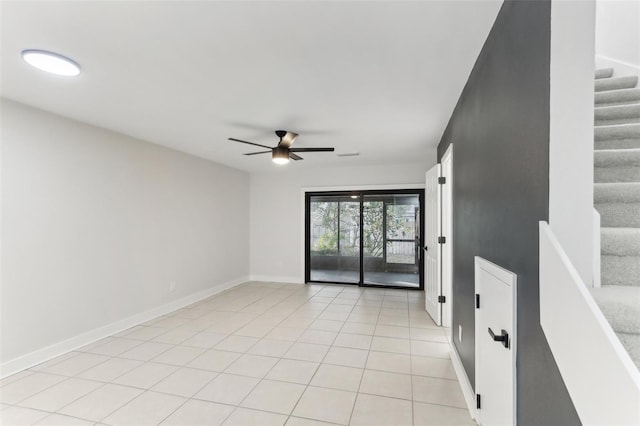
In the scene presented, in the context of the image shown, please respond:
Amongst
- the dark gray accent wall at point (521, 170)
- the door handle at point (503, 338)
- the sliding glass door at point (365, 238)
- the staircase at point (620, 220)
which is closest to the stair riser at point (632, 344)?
the staircase at point (620, 220)

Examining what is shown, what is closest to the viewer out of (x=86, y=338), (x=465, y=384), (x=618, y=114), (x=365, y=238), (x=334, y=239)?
(x=618, y=114)

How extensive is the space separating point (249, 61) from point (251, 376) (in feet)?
8.42

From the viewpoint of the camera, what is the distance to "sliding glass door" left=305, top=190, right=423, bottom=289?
603 centimetres

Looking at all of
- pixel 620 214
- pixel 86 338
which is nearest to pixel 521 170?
pixel 620 214

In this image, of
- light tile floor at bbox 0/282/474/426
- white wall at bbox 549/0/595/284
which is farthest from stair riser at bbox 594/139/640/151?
light tile floor at bbox 0/282/474/426

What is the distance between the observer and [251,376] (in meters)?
2.71

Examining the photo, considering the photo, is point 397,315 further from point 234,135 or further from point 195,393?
point 234,135

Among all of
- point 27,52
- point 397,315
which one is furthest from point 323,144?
point 27,52

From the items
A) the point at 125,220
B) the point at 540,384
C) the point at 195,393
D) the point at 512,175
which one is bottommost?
the point at 195,393

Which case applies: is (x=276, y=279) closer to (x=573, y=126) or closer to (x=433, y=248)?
(x=433, y=248)

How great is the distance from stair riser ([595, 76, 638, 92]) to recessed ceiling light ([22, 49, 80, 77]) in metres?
3.97

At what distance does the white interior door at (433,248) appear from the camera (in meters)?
4.03

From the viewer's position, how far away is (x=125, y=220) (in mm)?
3896

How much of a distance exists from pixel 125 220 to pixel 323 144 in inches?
110
